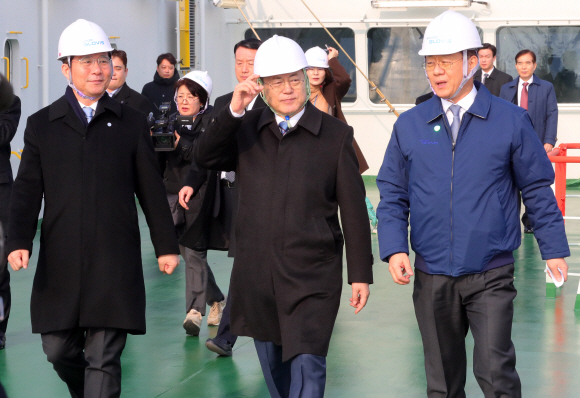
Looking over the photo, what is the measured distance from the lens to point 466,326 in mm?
3980

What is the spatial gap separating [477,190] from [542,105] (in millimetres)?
7118

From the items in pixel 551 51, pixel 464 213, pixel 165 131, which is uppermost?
pixel 551 51

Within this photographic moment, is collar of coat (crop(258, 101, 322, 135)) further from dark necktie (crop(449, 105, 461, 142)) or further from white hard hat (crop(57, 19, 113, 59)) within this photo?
white hard hat (crop(57, 19, 113, 59))

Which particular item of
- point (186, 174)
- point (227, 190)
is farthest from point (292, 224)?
point (186, 174)

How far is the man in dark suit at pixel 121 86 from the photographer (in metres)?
7.95

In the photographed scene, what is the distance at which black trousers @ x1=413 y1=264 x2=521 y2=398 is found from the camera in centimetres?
373

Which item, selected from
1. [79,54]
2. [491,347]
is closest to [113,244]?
[79,54]

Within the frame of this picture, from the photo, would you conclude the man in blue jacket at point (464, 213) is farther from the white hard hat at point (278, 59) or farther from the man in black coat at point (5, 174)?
the man in black coat at point (5, 174)

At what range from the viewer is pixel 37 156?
4121mm

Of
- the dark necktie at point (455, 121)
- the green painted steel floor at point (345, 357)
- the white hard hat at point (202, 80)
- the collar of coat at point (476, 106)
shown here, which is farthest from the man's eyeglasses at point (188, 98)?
the dark necktie at point (455, 121)

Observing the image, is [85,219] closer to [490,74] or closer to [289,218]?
[289,218]

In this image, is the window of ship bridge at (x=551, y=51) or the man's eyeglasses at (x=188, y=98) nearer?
the man's eyeglasses at (x=188, y=98)

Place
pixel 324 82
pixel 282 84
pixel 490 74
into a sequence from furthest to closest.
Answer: pixel 490 74
pixel 324 82
pixel 282 84

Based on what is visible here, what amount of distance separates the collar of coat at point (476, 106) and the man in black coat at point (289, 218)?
1.27 feet
